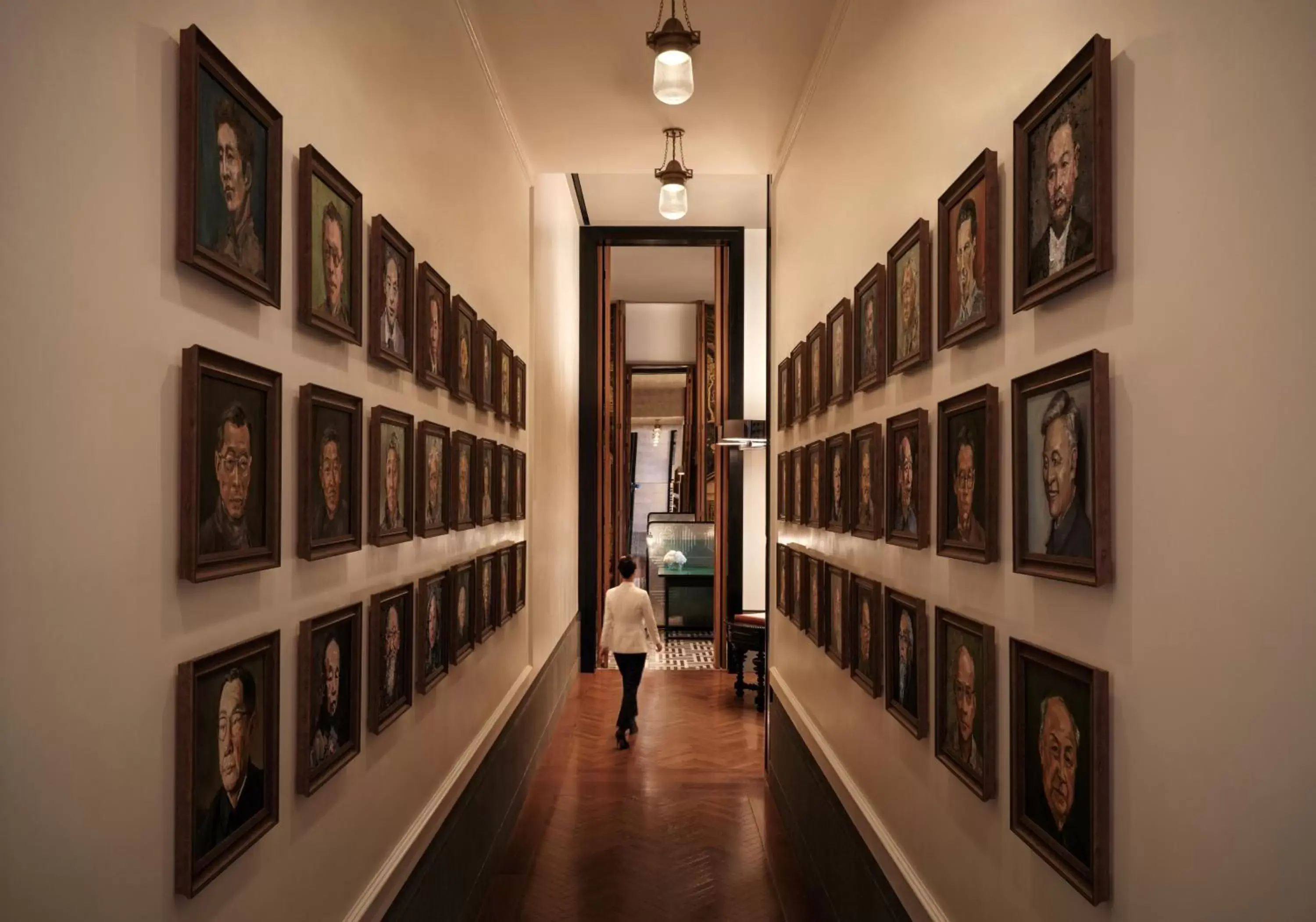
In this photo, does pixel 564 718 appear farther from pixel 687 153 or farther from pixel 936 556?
pixel 936 556

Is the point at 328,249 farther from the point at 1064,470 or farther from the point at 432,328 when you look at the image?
the point at 1064,470

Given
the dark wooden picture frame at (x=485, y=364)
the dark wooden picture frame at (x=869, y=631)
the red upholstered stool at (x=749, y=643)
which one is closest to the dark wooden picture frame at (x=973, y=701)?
the dark wooden picture frame at (x=869, y=631)

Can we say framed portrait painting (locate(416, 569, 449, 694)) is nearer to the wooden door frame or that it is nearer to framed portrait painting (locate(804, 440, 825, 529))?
framed portrait painting (locate(804, 440, 825, 529))

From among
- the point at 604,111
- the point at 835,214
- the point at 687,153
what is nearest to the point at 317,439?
the point at 835,214

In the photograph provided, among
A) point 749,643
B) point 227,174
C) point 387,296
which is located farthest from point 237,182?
point 749,643

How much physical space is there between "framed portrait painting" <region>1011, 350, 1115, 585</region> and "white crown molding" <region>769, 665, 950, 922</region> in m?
1.44

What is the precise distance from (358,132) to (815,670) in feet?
12.2

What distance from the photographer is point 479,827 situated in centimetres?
519

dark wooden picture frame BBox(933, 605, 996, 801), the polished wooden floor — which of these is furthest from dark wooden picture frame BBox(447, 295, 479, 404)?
the polished wooden floor

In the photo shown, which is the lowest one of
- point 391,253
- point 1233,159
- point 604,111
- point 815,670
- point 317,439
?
point 815,670

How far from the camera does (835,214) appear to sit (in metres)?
4.74

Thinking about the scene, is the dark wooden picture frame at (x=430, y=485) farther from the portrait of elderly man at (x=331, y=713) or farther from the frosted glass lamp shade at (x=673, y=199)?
the frosted glass lamp shade at (x=673, y=199)

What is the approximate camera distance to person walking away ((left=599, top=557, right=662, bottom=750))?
9062mm

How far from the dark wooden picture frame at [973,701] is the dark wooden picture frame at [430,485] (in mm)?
2124
